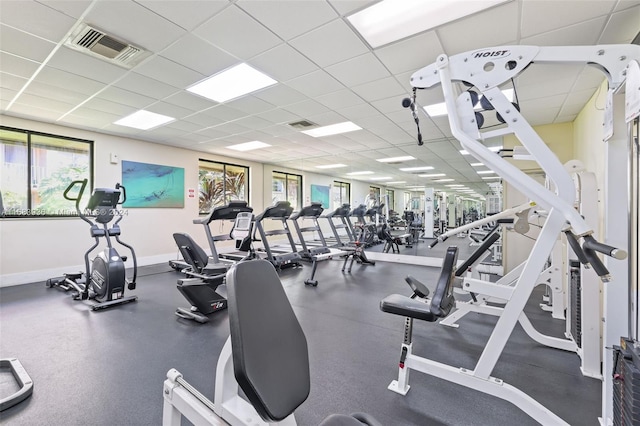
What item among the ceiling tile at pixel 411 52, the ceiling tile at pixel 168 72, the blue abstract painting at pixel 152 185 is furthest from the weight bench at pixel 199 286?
the blue abstract painting at pixel 152 185

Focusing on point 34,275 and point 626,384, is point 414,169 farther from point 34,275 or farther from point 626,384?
point 34,275

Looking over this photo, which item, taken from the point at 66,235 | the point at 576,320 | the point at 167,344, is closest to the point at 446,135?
the point at 576,320

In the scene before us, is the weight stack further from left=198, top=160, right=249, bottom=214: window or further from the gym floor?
left=198, top=160, right=249, bottom=214: window

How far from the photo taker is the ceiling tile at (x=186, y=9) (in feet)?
6.97

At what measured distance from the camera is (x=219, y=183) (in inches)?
311

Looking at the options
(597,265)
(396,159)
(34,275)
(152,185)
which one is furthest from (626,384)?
(152,185)

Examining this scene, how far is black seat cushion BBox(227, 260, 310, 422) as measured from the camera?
0.81 m

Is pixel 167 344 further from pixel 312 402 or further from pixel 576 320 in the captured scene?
pixel 576 320

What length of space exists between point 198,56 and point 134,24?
0.59 meters

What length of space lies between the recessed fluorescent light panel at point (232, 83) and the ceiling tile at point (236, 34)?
1.18ft

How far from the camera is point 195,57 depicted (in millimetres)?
2867

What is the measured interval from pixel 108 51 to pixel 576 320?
5132mm

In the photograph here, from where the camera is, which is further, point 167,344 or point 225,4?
point 167,344

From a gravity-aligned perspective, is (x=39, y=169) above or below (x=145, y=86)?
below
